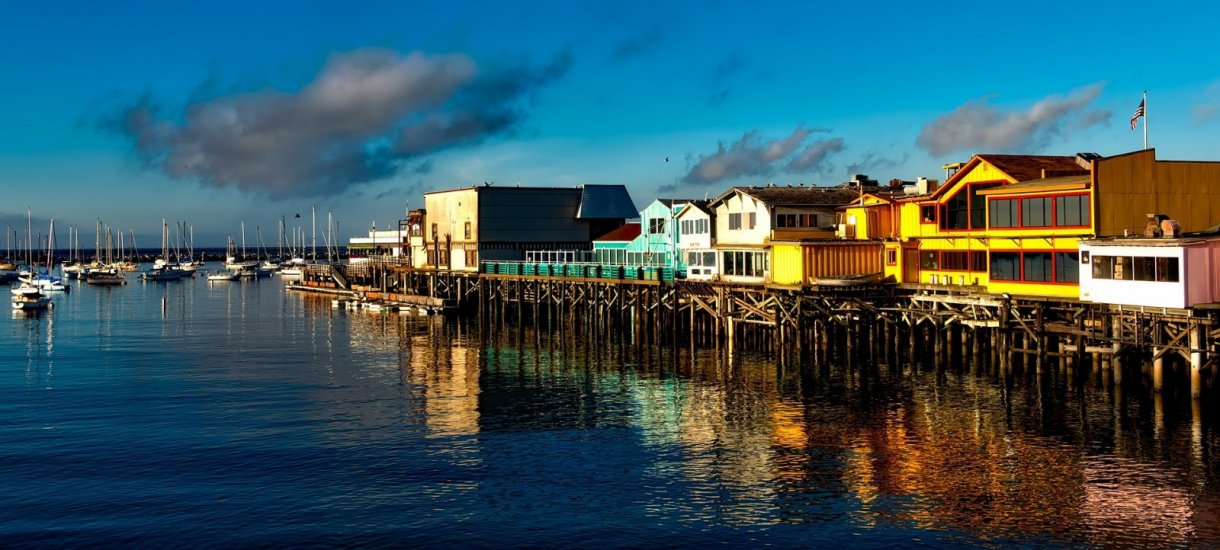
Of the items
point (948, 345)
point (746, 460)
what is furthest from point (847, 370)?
point (746, 460)

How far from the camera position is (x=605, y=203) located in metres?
105

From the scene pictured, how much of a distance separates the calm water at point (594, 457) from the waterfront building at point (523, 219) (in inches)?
1598

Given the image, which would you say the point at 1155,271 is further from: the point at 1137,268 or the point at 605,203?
the point at 605,203

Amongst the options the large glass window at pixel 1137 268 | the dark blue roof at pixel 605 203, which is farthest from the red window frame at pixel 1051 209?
the dark blue roof at pixel 605 203

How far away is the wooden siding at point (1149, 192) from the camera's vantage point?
4781 centimetres

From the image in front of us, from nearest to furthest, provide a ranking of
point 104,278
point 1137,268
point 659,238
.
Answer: point 1137,268
point 659,238
point 104,278

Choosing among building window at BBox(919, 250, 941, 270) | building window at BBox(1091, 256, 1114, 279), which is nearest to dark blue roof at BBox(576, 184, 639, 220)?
building window at BBox(919, 250, 941, 270)

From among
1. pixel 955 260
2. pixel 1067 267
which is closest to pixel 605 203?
pixel 955 260

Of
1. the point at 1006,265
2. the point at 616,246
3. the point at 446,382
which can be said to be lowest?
the point at 446,382

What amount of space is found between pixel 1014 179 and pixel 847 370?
13.0 metres

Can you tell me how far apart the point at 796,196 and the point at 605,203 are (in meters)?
38.6

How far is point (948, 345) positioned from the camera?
5597cm

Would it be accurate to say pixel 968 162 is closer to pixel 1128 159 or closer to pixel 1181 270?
pixel 1128 159

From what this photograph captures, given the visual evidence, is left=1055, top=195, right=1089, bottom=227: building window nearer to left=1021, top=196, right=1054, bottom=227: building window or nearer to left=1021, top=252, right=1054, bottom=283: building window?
left=1021, top=196, right=1054, bottom=227: building window
